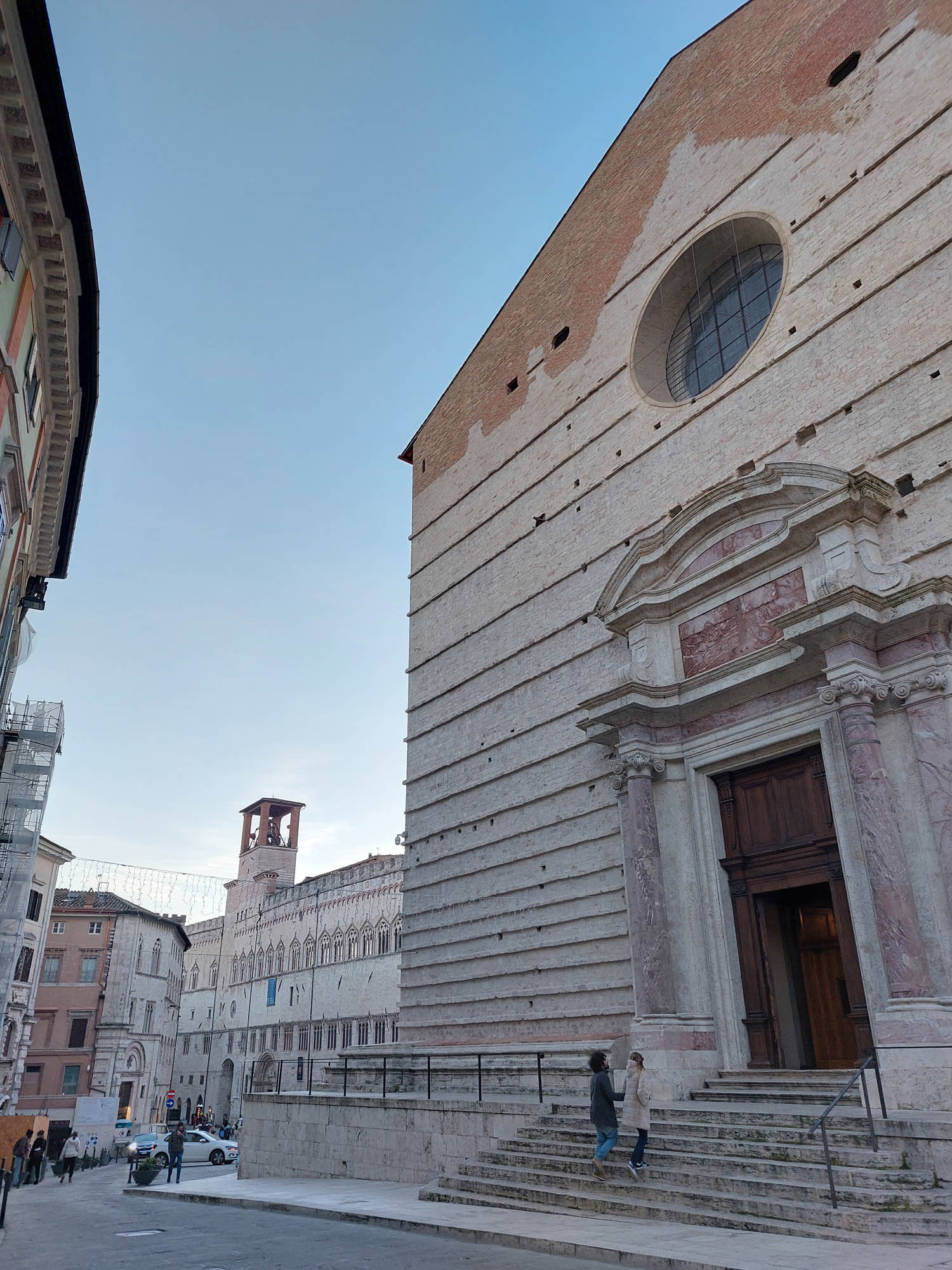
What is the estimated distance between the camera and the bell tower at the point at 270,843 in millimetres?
69250

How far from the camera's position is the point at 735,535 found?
1361 centimetres

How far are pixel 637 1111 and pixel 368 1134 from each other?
647 cm

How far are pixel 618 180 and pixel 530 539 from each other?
760 cm

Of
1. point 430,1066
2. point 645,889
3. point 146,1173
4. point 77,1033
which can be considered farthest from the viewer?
point 77,1033

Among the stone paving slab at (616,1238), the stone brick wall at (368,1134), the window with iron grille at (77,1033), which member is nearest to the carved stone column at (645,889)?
the stone brick wall at (368,1134)

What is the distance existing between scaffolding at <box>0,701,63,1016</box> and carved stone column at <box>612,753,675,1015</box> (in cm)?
1554

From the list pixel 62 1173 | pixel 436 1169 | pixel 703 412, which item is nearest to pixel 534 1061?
pixel 436 1169

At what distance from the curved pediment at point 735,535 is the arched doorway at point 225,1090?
6191cm

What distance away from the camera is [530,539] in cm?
1884

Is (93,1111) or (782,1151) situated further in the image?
(93,1111)

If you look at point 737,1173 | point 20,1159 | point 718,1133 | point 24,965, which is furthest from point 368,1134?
point 24,965

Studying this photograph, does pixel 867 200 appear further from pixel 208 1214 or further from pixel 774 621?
pixel 208 1214

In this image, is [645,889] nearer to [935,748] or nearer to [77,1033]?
[935,748]

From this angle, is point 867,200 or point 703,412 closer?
point 867,200
